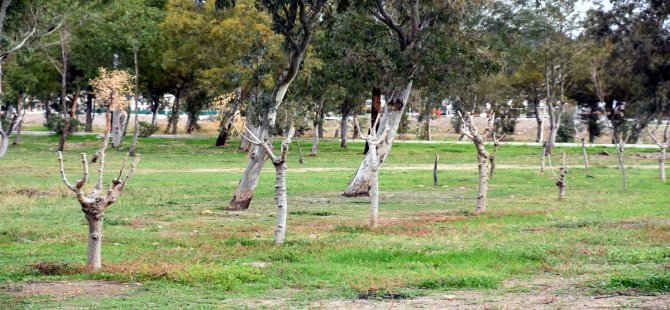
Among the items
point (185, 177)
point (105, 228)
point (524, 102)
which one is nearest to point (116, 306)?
point (105, 228)

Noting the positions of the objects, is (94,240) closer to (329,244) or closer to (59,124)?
(329,244)

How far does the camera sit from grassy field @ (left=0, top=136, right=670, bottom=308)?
44.4ft

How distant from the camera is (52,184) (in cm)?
3575

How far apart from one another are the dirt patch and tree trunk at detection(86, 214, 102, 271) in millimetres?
756

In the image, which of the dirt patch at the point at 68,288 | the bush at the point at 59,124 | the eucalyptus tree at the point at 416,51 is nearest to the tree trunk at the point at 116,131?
the bush at the point at 59,124

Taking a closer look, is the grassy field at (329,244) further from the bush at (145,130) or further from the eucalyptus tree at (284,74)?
the bush at (145,130)

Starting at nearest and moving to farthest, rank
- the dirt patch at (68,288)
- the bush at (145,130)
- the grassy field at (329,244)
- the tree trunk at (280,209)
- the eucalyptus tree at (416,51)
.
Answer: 1. the dirt patch at (68,288)
2. the grassy field at (329,244)
3. the tree trunk at (280,209)
4. the eucalyptus tree at (416,51)
5. the bush at (145,130)

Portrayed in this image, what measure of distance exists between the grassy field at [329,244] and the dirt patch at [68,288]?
0.19 feet

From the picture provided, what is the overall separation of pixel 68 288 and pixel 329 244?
242 inches

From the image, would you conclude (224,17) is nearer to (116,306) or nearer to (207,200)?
(207,200)

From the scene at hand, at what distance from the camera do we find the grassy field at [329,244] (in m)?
13.5

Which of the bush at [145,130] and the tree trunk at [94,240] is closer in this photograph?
the tree trunk at [94,240]

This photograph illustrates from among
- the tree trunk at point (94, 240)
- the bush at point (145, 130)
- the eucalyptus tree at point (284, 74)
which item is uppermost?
the eucalyptus tree at point (284, 74)

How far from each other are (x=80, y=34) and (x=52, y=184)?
107 ft
